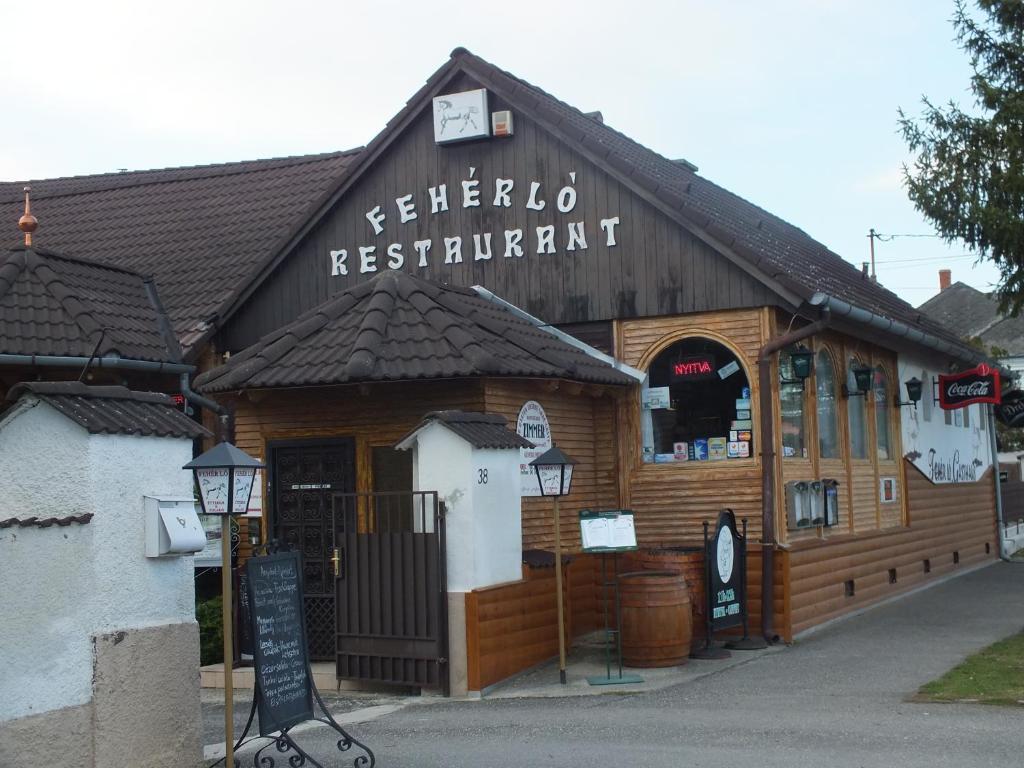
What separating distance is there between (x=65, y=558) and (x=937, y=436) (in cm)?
1700

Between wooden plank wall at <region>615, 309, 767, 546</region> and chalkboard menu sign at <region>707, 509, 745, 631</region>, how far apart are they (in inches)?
27.6

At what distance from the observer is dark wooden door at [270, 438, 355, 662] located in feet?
43.9

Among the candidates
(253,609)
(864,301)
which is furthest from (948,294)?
(253,609)

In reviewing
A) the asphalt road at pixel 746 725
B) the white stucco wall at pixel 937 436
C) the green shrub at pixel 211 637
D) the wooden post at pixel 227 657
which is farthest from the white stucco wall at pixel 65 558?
the white stucco wall at pixel 937 436

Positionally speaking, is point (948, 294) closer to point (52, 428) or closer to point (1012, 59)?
point (1012, 59)

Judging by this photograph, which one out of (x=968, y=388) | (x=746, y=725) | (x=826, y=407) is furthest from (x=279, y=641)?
(x=968, y=388)

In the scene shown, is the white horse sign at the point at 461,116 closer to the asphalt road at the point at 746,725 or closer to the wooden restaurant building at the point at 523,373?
the wooden restaurant building at the point at 523,373

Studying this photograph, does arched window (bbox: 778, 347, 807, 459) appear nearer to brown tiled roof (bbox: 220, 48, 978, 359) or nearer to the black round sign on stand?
brown tiled roof (bbox: 220, 48, 978, 359)

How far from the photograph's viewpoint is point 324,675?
12.4m

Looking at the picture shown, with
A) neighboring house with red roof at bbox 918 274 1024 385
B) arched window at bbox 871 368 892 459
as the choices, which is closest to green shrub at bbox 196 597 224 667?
arched window at bbox 871 368 892 459

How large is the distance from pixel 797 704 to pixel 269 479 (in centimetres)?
635

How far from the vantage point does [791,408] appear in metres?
15.0

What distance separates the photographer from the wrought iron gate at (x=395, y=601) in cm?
1138

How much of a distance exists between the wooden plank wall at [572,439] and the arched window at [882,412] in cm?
487
